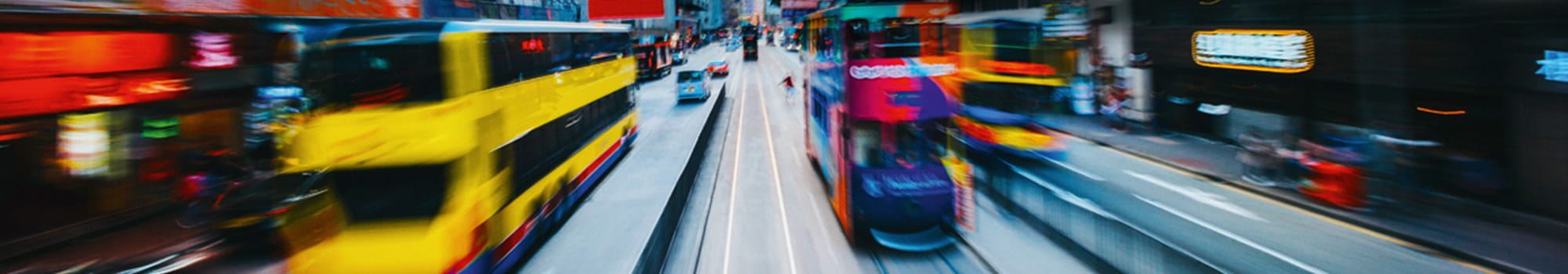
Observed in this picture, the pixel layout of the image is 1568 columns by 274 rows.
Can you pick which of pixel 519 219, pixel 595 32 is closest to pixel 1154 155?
pixel 595 32

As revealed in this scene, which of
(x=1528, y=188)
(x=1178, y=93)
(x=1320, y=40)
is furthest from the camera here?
(x=1178, y=93)

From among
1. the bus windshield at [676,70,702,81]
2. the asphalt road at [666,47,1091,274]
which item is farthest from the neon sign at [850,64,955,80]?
the bus windshield at [676,70,702,81]

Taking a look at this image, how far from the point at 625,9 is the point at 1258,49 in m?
15.7

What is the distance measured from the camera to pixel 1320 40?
39.7ft

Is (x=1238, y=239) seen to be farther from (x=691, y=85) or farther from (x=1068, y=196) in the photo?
(x=691, y=85)

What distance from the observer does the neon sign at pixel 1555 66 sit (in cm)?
820

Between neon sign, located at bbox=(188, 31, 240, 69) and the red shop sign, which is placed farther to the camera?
neon sign, located at bbox=(188, 31, 240, 69)

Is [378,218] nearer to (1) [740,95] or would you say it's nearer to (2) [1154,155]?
(2) [1154,155]

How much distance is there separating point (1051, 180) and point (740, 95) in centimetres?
1748

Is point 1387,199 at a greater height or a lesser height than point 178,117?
lesser

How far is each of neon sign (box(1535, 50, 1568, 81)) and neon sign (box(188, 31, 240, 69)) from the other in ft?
56.9

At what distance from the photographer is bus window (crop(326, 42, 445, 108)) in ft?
18.9

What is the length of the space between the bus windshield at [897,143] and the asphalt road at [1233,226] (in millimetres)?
3039

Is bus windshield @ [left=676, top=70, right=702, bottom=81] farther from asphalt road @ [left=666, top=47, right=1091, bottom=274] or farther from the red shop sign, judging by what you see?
the red shop sign
